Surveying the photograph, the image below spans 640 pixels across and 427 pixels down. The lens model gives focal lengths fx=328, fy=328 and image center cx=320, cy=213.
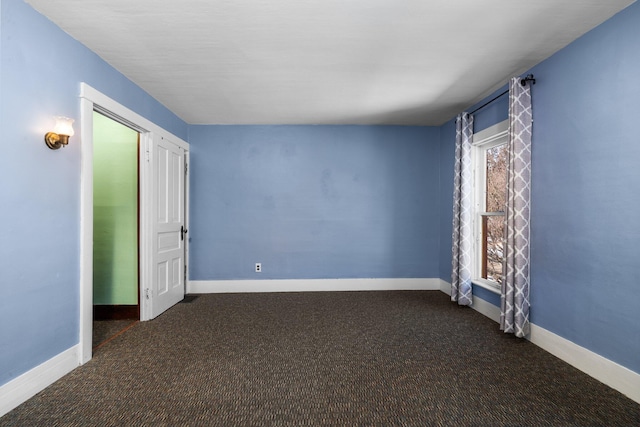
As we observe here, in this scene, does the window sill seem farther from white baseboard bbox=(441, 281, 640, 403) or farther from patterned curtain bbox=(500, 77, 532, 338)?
white baseboard bbox=(441, 281, 640, 403)

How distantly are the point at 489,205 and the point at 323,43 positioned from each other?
283cm

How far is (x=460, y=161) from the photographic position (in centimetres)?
418

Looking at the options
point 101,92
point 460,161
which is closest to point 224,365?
point 101,92

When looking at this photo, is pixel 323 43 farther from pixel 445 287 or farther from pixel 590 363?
pixel 445 287

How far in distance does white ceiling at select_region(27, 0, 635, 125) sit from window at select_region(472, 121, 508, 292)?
1.93 feet

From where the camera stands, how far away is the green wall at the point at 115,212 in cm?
380

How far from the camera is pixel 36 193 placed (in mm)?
2172

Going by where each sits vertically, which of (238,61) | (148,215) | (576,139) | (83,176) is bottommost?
(148,215)

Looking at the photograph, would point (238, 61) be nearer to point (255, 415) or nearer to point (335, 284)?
point (255, 415)

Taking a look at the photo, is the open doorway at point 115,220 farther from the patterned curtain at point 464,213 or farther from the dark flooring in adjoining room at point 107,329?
the patterned curtain at point 464,213

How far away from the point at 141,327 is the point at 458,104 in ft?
14.6

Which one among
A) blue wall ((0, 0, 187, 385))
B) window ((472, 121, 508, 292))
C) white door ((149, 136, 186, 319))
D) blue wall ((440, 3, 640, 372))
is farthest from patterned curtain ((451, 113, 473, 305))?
blue wall ((0, 0, 187, 385))

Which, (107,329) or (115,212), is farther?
(115,212)

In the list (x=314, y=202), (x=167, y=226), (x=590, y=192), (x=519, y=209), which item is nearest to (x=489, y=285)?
(x=519, y=209)
